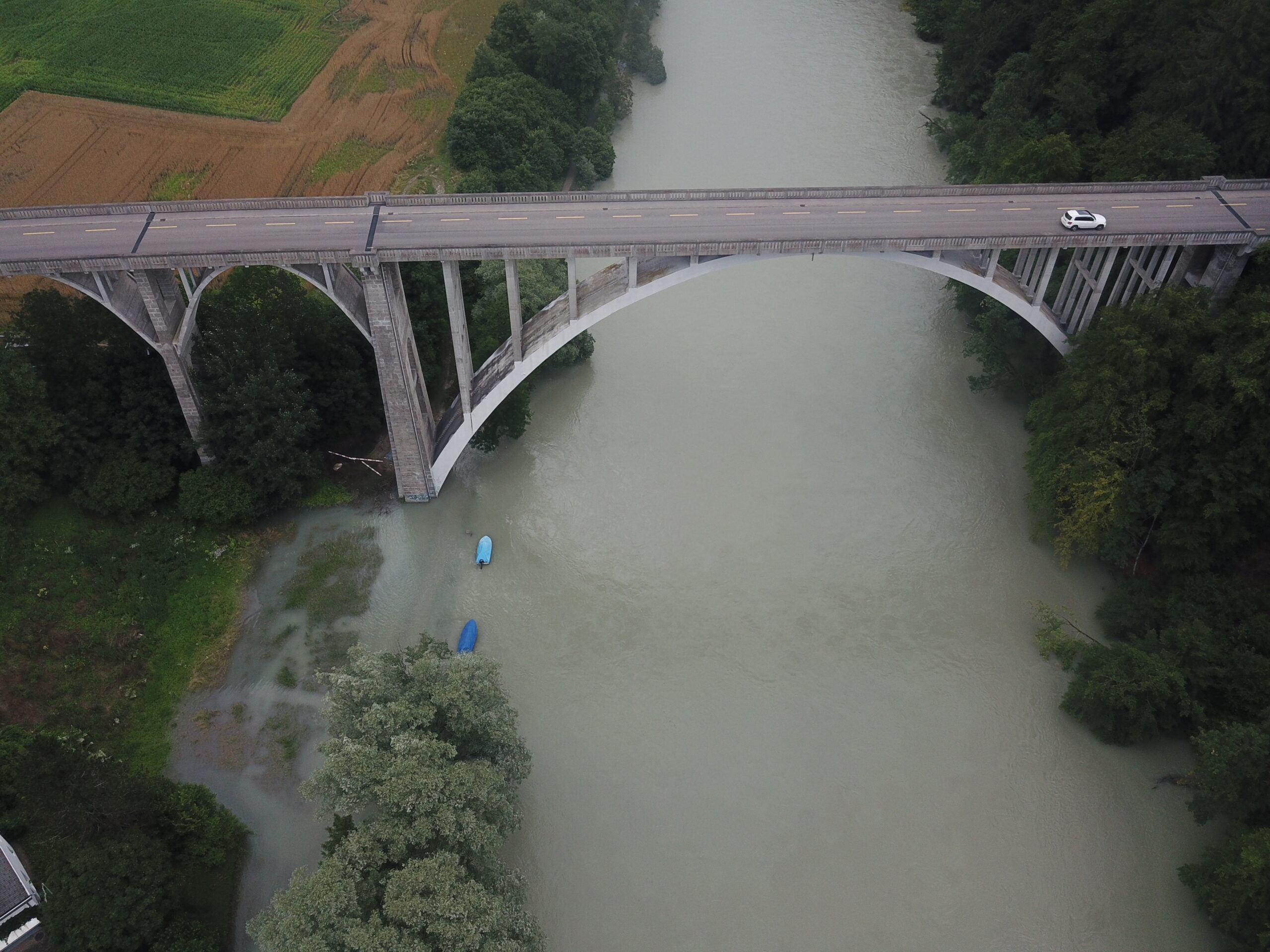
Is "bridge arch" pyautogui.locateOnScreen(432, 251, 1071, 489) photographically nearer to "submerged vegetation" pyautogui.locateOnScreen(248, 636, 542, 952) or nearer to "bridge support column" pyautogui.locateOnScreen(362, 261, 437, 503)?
"bridge support column" pyautogui.locateOnScreen(362, 261, 437, 503)

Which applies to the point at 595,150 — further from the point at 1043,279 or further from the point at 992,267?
the point at 1043,279

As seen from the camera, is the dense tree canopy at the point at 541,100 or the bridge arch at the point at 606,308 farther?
the dense tree canopy at the point at 541,100

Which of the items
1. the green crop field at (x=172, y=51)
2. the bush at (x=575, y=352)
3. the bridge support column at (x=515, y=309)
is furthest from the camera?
the green crop field at (x=172, y=51)

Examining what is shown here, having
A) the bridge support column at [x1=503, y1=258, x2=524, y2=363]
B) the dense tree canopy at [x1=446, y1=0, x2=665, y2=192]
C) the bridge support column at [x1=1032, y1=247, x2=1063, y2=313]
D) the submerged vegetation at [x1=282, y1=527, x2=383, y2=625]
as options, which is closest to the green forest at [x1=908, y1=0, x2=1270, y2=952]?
the bridge support column at [x1=1032, y1=247, x2=1063, y2=313]

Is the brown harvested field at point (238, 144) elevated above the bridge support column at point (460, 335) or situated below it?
below

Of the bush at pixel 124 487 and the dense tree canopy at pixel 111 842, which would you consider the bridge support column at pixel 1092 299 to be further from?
the bush at pixel 124 487

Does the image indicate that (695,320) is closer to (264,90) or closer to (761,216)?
(761,216)

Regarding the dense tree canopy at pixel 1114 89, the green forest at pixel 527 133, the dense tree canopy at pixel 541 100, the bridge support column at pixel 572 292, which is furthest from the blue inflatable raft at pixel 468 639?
the dense tree canopy at pixel 1114 89
